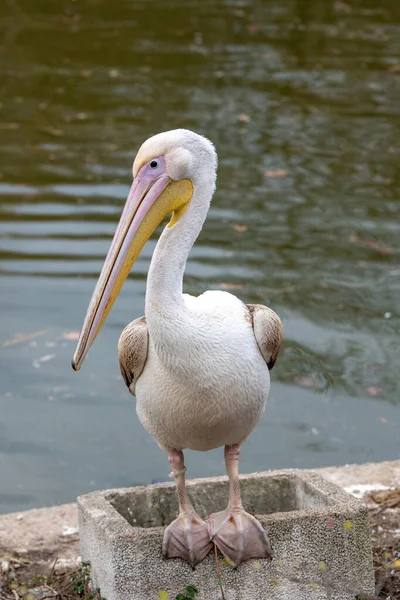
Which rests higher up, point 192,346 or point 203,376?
point 192,346

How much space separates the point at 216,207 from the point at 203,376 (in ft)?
17.9

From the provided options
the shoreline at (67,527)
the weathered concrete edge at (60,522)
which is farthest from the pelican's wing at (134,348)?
the weathered concrete edge at (60,522)

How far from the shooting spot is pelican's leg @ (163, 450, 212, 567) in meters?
3.74

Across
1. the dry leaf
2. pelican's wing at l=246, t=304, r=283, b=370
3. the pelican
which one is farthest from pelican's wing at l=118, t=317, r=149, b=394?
the dry leaf

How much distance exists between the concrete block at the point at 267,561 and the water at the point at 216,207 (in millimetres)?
1640

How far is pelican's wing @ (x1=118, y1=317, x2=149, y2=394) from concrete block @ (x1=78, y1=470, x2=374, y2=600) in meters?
0.55

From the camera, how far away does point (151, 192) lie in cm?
359

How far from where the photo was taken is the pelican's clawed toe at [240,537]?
3.78 m

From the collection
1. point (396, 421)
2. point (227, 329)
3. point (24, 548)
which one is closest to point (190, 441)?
point (227, 329)

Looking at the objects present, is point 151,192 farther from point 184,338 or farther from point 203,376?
point 203,376

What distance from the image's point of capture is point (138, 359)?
12.3ft

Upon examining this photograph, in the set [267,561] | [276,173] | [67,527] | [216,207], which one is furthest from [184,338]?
[276,173]

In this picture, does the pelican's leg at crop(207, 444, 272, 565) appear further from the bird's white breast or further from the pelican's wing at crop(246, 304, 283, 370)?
the pelican's wing at crop(246, 304, 283, 370)

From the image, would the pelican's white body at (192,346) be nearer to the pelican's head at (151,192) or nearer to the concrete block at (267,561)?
the pelican's head at (151,192)
